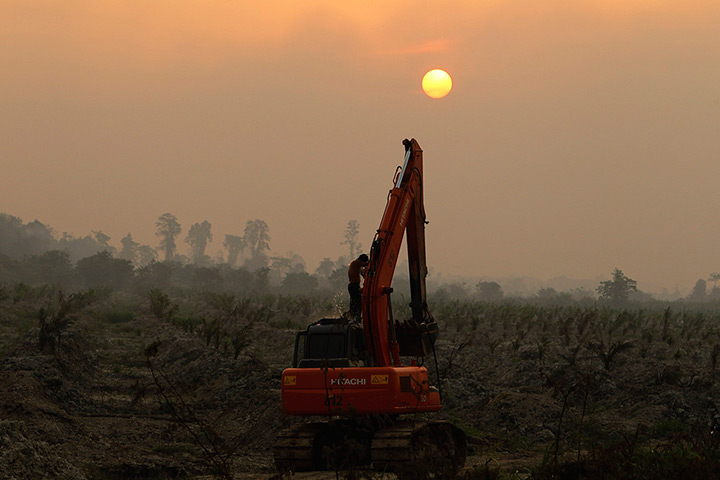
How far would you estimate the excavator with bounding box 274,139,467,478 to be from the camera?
369 inches

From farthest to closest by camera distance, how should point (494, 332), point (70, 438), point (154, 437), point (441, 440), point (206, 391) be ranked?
1. point (494, 332)
2. point (206, 391)
3. point (154, 437)
4. point (70, 438)
5. point (441, 440)

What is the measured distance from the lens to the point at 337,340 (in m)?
9.95

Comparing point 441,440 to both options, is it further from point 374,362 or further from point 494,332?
point 494,332

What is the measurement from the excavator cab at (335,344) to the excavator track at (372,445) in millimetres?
885

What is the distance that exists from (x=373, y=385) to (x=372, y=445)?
76cm

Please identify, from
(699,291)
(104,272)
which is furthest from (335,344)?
(699,291)

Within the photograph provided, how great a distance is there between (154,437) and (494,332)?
1798cm

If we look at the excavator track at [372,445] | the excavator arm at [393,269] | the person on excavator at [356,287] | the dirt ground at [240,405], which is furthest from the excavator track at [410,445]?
the person on excavator at [356,287]

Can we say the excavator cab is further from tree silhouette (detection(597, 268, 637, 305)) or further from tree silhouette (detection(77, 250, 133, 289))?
tree silhouette (detection(597, 268, 637, 305))

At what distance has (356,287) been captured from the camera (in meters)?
10.4

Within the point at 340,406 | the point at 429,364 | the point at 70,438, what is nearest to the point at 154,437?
the point at 70,438

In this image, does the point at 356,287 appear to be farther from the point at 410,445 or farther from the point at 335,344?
the point at 410,445

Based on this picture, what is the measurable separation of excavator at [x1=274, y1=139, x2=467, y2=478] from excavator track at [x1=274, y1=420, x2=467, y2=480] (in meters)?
0.01

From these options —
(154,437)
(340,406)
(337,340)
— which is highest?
(337,340)
